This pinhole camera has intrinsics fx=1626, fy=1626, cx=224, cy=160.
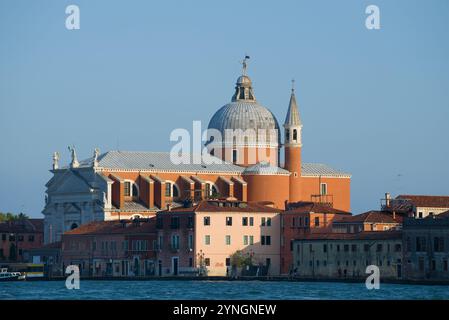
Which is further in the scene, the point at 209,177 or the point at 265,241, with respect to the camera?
the point at 209,177

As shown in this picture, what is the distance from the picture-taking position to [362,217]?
3248 inches

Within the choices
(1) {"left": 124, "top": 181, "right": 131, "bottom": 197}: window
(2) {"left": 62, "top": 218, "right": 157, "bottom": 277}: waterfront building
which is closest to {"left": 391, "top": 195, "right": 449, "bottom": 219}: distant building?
(2) {"left": 62, "top": 218, "right": 157, "bottom": 277}: waterfront building

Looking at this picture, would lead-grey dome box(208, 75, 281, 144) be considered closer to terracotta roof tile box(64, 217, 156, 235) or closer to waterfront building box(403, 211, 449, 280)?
terracotta roof tile box(64, 217, 156, 235)

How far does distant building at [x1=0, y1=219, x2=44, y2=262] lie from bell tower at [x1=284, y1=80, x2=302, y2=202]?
60.7 ft

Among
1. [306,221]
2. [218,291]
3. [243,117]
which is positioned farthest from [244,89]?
[218,291]

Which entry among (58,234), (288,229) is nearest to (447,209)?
(288,229)

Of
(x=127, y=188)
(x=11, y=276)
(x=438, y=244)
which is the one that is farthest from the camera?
(x=127, y=188)

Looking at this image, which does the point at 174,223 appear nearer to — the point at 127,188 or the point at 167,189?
the point at 127,188

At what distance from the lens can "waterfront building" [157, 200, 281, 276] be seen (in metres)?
83.2

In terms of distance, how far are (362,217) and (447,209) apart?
19.8ft

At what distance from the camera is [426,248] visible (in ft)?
244

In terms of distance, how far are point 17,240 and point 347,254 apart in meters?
33.3
